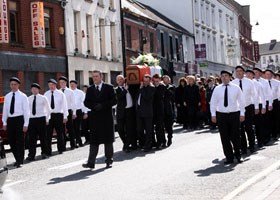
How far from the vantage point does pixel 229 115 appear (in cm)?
1179

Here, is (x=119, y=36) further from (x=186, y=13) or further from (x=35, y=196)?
(x=35, y=196)

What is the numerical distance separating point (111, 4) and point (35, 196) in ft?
97.6

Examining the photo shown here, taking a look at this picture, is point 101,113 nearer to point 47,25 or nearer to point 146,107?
point 146,107

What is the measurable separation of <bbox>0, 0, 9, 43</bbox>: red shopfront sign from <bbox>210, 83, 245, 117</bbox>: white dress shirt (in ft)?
47.2

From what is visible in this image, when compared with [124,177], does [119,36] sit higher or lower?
higher

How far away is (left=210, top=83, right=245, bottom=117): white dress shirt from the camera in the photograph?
38.7 ft

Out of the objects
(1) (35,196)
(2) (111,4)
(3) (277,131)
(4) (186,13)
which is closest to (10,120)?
(1) (35,196)

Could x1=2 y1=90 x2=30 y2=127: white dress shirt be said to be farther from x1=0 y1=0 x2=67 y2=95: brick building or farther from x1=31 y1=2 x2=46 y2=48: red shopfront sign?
x1=31 y1=2 x2=46 y2=48: red shopfront sign

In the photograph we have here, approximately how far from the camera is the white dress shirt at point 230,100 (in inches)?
464

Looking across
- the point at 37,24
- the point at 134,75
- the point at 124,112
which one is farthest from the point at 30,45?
the point at 124,112

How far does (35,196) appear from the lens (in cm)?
873

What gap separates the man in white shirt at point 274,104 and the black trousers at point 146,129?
11.8ft

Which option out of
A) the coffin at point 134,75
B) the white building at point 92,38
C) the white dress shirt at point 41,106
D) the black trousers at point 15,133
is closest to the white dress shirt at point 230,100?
the coffin at point 134,75

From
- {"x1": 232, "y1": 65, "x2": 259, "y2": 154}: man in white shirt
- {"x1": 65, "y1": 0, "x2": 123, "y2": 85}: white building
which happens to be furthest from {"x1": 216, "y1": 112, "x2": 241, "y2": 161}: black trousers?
{"x1": 65, "y1": 0, "x2": 123, "y2": 85}: white building
